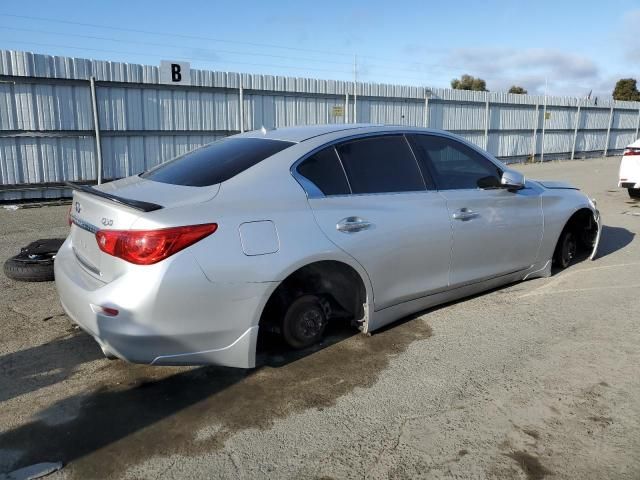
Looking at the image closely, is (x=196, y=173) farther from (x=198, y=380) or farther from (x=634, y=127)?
(x=634, y=127)

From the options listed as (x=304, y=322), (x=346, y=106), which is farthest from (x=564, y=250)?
(x=346, y=106)

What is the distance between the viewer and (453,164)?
4.68 meters

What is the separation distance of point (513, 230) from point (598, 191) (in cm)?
989

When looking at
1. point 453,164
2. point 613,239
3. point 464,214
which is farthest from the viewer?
point 613,239

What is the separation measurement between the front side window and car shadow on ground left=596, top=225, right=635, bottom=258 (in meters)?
2.80

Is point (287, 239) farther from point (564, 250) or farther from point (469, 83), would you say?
point (469, 83)

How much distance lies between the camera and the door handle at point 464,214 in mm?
4340

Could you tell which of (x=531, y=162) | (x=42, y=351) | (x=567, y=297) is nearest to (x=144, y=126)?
(x=42, y=351)

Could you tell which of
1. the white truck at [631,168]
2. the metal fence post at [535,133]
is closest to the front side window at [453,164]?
the white truck at [631,168]

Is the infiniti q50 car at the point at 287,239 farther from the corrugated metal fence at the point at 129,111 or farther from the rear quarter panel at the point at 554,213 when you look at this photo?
the corrugated metal fence at the point at 129,111

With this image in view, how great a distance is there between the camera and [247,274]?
10.5 feet

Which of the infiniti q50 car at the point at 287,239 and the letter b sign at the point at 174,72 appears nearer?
the infiniti q50 car at the point at 287,239

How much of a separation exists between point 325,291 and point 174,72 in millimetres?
9841

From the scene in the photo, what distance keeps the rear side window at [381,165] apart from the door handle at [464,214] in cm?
37
